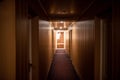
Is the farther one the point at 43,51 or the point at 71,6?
the point at 43,51

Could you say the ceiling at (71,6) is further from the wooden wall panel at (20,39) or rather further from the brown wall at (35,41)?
the wooden wall panel at (20,39)

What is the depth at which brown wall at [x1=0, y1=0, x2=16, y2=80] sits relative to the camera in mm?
1736

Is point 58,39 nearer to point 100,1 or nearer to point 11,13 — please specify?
point 100,1

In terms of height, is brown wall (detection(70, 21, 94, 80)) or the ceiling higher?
the ceiling

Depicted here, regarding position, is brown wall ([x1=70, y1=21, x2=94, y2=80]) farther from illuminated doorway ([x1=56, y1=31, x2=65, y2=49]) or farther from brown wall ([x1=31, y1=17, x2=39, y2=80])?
illuminated doorway ([x1=56, y1=31, x2=65, y2=49])

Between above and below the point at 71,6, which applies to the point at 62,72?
below

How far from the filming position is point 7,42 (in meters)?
1.74

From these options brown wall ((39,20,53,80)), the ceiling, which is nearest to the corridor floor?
brown wall ((39,20,53,80))

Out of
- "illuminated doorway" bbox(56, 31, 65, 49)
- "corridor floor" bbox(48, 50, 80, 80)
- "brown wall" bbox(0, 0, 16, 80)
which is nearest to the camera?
"brown wall" bbox(0, 0, 16, 80)

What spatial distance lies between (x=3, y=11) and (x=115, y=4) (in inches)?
53.3

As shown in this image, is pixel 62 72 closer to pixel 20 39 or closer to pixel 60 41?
pixel 20 39

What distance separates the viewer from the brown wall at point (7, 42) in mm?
1736

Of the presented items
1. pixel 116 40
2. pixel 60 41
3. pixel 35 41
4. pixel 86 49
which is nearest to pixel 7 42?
pixel 116 40

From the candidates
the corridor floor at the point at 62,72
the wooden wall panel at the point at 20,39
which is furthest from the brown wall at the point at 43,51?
the wooden wall panel at the point at 20,39
